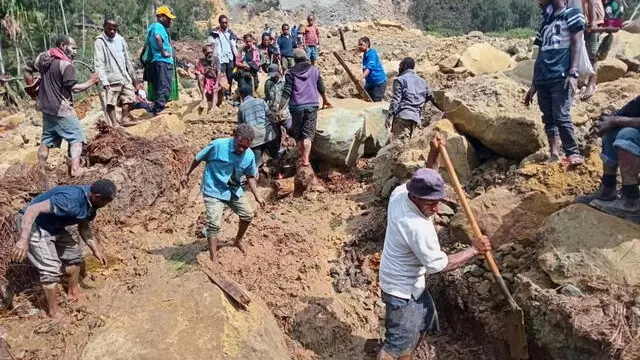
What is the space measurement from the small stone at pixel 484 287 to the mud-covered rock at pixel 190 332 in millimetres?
1661

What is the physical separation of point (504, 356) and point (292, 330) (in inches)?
72.2

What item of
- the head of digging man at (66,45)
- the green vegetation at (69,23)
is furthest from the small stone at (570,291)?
the green vegetation at (69,23)

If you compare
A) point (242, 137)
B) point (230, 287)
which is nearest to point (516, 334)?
point (230, 287)

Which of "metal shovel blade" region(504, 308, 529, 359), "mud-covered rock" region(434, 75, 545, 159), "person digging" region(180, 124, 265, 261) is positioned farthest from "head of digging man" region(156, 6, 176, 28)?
"metal shovel blade" region(504, 308, 529, 359)

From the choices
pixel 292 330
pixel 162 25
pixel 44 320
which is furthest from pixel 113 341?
pixel 162 25

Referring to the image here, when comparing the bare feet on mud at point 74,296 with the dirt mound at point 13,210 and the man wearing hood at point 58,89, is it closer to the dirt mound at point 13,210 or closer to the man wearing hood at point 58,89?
the dirt mound at point 13,210

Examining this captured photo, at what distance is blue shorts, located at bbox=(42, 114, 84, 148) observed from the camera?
232 inches

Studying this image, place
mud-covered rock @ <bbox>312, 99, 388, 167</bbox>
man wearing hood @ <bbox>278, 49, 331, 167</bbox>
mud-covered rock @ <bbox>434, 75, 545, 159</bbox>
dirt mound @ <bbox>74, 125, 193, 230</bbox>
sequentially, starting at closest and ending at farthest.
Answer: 1. mud-covered rock @ <bbox>434, 75, 545, 159</bbox>
2. dirt mound @ <bbox>74, 125, 193, 230</bbox>
3. man wearing hood @ <bbox>278, 49, 331, 167</bbox>
4. mud-covered rock @ <bbox>312, 99, 388, 167</bbox>

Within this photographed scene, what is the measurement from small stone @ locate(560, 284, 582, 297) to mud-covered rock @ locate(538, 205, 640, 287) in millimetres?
51

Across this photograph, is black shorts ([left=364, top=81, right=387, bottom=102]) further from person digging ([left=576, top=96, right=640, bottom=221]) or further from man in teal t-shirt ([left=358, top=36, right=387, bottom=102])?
person digging ([left=576, top=96, right=640, bottom=221])

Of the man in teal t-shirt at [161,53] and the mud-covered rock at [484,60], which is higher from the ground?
the man in teal t-shirt at [161,53]

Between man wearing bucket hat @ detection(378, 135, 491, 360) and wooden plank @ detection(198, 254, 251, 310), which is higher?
man wearing bucket hat @ detection(378, 135, 491, 360)

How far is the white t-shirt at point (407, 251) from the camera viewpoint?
3289mm

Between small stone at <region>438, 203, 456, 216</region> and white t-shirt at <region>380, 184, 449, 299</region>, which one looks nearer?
white t-shirt at <region>380, 184, 449, 299</region>
